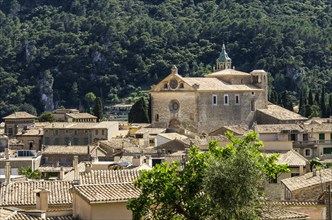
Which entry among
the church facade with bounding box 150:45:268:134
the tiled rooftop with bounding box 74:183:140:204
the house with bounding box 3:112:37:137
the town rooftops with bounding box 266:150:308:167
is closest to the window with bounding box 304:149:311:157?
the town rooftops with bounding box 266:150:308:167

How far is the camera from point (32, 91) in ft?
632

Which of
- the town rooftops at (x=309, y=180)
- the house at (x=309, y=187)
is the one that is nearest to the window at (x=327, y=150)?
the town rooftops at (x=309, y=180)

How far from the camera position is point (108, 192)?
90.6 ft

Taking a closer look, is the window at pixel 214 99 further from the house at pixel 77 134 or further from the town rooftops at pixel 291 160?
the town rooftops at pixel 291 160

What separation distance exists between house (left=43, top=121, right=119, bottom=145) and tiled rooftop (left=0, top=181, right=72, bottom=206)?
63.7m

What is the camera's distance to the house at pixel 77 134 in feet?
328

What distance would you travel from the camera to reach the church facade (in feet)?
331

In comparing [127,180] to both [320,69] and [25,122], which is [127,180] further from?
[320,69]

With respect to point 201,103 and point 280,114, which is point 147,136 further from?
point 280,114

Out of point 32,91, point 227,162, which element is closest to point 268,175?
point 227,162

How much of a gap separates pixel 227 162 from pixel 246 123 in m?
Result: 74.8

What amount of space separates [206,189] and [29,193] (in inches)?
391

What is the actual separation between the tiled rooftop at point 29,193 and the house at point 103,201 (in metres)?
4.77

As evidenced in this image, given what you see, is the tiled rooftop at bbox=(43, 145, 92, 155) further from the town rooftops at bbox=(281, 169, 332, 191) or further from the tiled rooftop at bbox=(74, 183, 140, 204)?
the tiled rooftop at bbox=(74, 183, 140, 204)
